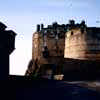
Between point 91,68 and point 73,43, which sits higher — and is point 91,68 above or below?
below

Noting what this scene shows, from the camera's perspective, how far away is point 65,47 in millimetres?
22906

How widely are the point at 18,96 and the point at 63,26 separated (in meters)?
26.1

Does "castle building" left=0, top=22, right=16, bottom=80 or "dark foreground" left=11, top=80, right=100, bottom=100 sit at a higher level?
"castle building" left=0, top=22, right=16, bottom=80

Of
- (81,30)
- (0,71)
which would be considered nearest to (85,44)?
(81,30)

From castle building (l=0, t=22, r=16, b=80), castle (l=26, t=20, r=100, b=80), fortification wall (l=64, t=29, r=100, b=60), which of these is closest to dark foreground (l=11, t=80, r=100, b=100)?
castle building (l=0, t=22, r=16, b=80)

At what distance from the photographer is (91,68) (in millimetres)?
14688

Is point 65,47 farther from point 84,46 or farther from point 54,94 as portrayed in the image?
point 54,94

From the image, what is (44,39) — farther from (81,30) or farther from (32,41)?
(81,30)

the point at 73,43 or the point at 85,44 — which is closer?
the point at 85,44

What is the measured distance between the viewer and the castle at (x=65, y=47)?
58.9 ft

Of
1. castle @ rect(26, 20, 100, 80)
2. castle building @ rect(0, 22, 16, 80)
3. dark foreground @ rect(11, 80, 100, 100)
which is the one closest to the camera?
dark foreground @ rect(11, 80, 100, 100)

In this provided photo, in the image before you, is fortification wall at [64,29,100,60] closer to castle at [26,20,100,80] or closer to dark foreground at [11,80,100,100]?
castle at [26,20,100,80]

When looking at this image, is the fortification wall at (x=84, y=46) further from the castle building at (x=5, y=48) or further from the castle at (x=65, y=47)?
the castle building at (x=5, y=48)

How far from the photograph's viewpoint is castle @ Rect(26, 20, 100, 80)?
17953 mm
